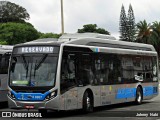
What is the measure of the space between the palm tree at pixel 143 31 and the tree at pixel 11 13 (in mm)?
42068

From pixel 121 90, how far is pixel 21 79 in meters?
6.10

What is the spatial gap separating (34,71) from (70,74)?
1402mm

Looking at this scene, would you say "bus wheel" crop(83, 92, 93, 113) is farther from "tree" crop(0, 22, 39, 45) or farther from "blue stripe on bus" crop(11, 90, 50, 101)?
"tree" crop(0, 22, 39, 45)

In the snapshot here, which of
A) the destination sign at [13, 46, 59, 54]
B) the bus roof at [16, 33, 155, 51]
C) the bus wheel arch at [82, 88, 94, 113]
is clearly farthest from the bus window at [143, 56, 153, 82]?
the destination sign at [13, 46, 59, 54]

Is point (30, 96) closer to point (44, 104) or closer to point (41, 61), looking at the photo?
point (44, 104)

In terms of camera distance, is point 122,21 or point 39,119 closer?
point 39,119

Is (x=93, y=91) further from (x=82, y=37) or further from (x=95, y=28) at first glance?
(x=95, y=28)

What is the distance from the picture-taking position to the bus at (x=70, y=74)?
1605 cm

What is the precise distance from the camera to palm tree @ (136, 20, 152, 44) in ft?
317

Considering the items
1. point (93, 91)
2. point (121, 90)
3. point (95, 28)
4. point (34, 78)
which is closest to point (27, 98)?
point (34, 78)

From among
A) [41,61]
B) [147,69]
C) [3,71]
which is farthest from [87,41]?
[147,69]

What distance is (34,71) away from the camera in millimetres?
16281

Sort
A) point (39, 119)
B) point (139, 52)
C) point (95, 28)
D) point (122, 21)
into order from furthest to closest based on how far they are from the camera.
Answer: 1. point (95, 28)
2. point (122, 21)
3. point (139, 52)
4. point (39, 119)

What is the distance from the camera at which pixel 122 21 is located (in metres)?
96.1
